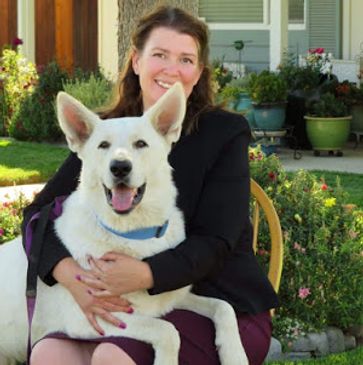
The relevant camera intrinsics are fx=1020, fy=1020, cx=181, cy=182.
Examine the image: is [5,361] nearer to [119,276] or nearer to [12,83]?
[119,276]

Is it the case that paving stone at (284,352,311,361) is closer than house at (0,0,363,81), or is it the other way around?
paving stone at (284,352,311,361)

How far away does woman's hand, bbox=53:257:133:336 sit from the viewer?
328 cm

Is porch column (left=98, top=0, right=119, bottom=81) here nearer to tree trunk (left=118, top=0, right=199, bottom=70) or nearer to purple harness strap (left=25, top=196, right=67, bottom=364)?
tree trunk (left=118, top=0, right=199, bottom=70)

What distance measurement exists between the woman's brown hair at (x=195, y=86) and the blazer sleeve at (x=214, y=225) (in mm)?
203

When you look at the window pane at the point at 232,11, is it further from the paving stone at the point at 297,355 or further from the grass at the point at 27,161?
the paving stone at the point at 297,355

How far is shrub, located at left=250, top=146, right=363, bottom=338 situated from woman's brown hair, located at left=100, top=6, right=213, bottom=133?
141 cm

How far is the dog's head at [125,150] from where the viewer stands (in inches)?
123

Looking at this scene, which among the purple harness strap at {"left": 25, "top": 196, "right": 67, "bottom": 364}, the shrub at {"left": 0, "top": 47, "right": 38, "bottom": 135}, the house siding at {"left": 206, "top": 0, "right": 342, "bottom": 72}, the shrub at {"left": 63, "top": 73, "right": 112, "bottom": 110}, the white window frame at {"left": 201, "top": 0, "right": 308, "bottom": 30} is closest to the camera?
the purple harness strap at {"left": 25, "top": 196, "right": 67, "bottom": 364}

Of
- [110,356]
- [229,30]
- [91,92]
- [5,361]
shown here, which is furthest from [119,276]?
[229,30]

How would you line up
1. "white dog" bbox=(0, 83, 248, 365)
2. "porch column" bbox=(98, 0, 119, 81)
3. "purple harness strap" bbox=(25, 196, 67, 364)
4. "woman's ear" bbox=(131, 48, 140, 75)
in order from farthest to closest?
"porch column" bbox=(98, 0, 119, 81), "woman's ear" bbox=(131, 48, 140, 75), "purple harness strap" bbox=(25, 196, 67, 364), "white dog" bbox=(0, 83, 248, 365)

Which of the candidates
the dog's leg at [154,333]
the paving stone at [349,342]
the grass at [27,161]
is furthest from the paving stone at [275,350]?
the grass at [27,161]

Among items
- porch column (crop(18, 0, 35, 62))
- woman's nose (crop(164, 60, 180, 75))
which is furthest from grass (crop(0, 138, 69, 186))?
woman's nose (crop(164, 60, 180, 75))

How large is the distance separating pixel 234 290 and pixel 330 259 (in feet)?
5.46

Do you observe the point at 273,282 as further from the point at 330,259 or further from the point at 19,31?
the point at 19,31
